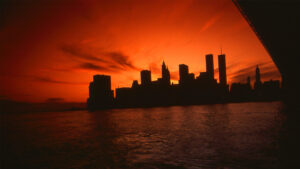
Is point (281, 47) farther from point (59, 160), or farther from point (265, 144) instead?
point (59, 160)

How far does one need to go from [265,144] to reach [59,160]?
17.7m

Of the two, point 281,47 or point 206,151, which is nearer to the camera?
point 206,151

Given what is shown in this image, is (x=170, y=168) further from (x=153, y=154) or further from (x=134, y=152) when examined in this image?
(x=134, y=152)

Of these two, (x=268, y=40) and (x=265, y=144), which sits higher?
(x=268, y=40)

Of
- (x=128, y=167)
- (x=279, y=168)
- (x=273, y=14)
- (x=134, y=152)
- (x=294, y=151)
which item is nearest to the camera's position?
(x=279, y=168)

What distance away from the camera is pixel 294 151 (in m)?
14.0

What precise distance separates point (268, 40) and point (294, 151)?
2629 centimetres

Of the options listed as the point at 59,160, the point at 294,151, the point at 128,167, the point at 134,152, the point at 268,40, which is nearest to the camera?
the point at 128,167

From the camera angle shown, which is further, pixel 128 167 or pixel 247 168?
pixel 128 167

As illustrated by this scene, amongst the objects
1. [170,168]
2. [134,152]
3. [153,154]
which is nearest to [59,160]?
[134,152]

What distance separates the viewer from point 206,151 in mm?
15328

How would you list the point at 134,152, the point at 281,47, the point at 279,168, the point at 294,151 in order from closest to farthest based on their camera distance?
the point at 279,168
the point at 294,151
the point at 134,152
the point at 281,47

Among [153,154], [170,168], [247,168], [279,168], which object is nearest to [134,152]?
[153,154]

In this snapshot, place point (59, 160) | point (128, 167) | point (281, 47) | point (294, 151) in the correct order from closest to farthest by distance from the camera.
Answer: point (128, 167) < point (294, 151) < point (59, 160) < point (281, 47)
